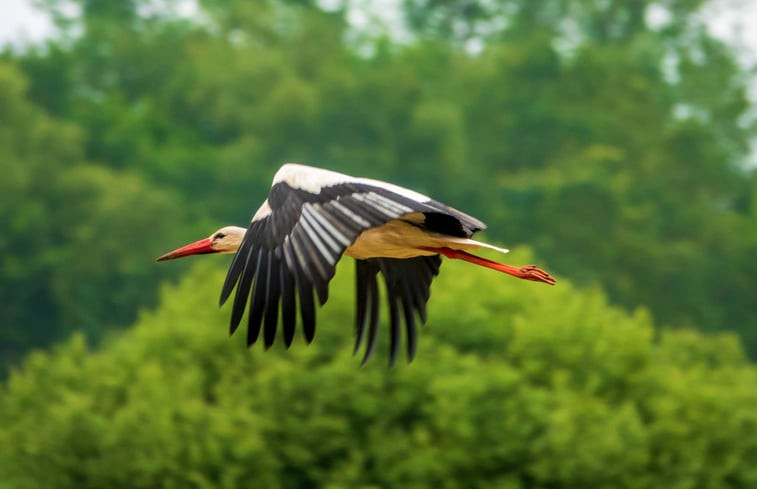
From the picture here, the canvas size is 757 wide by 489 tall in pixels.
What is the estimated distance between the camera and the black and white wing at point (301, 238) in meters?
8.22

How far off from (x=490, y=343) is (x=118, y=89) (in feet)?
112

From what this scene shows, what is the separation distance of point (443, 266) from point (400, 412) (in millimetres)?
5355

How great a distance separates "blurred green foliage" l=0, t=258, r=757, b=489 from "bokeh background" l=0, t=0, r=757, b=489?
0.14 feet

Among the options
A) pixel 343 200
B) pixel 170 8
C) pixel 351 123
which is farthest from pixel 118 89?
pixel 343 200

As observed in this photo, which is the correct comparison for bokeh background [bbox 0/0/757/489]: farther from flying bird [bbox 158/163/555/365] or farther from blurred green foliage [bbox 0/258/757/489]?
flying bird [bbox 158/163/555/365]

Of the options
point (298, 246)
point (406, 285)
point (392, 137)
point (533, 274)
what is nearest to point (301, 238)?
point (298, 246)

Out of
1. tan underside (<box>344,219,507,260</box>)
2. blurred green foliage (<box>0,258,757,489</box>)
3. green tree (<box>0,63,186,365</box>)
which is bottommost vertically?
tan underside (<box>344,219,507,260</box>)

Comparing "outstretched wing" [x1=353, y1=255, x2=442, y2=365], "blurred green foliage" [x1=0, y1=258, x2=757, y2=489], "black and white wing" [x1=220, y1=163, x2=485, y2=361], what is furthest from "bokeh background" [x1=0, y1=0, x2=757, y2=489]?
"black and white wing" [x1=220, y1=163, x2=485, y2=361]

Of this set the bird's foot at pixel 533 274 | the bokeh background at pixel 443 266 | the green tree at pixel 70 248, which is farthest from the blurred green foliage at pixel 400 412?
the green tree at pixel 70 248

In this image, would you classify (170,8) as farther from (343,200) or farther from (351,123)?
(343,200)

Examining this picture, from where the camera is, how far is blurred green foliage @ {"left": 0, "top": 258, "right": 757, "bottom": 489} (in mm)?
19688

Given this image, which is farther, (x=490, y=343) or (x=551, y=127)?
(x=551, y=127)

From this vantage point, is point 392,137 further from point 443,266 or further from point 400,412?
point 400,412

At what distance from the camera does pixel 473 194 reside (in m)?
46.1
